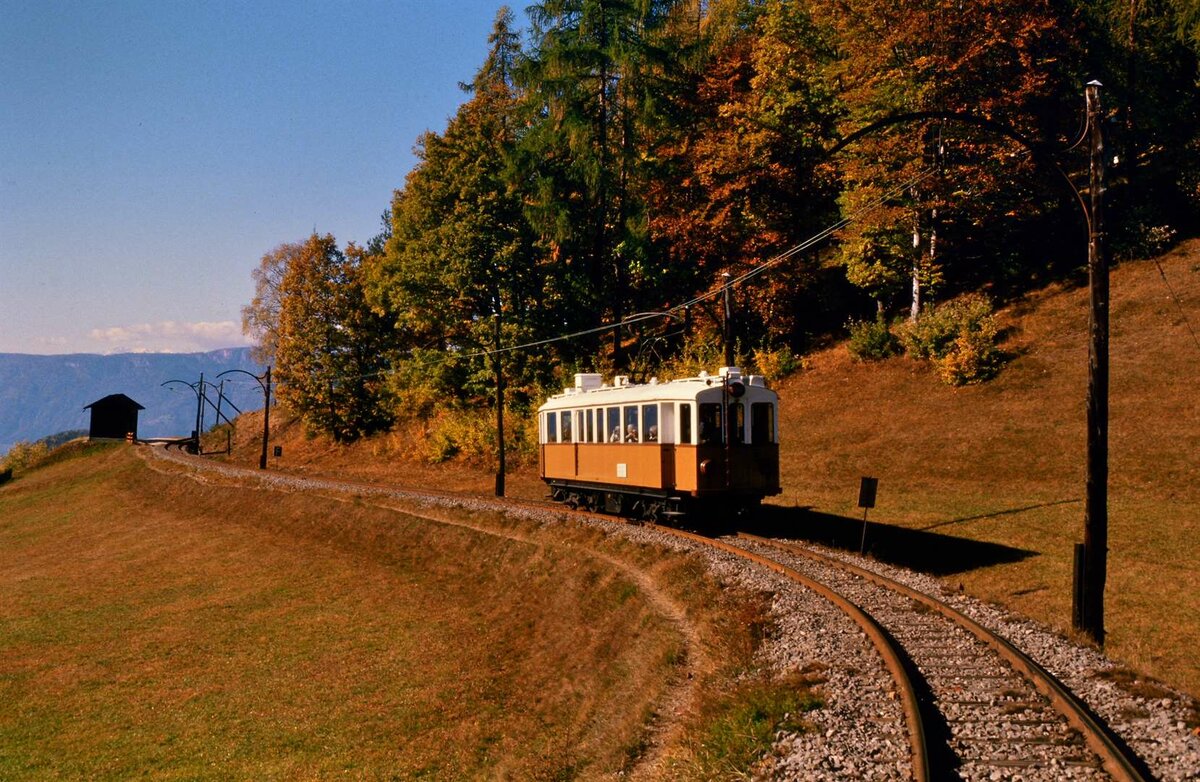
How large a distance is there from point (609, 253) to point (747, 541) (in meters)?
27.6

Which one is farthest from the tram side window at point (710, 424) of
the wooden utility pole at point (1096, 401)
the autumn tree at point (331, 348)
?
the autumn tree at point (331, 348)

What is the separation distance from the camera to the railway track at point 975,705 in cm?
805

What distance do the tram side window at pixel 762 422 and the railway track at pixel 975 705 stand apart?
22.7 feet

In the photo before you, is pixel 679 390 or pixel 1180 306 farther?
pixel 1180 306

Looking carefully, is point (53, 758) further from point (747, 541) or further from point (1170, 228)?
point (1170, 228)

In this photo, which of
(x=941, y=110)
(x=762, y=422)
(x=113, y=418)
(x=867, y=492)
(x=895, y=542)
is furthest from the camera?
(x=113, y=418)

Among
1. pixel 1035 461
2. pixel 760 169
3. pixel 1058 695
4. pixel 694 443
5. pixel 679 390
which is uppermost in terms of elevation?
pixel 760 169

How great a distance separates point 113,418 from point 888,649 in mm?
106369

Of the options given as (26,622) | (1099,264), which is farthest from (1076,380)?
(26,622)

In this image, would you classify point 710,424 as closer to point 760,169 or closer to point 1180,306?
point 760,169

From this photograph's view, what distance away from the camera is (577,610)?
1920cm

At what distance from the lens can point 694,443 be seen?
20.8 m

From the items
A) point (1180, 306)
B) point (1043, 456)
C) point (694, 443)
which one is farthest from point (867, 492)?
point (1180, 306)

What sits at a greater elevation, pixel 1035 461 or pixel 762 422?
pixel 762 422
